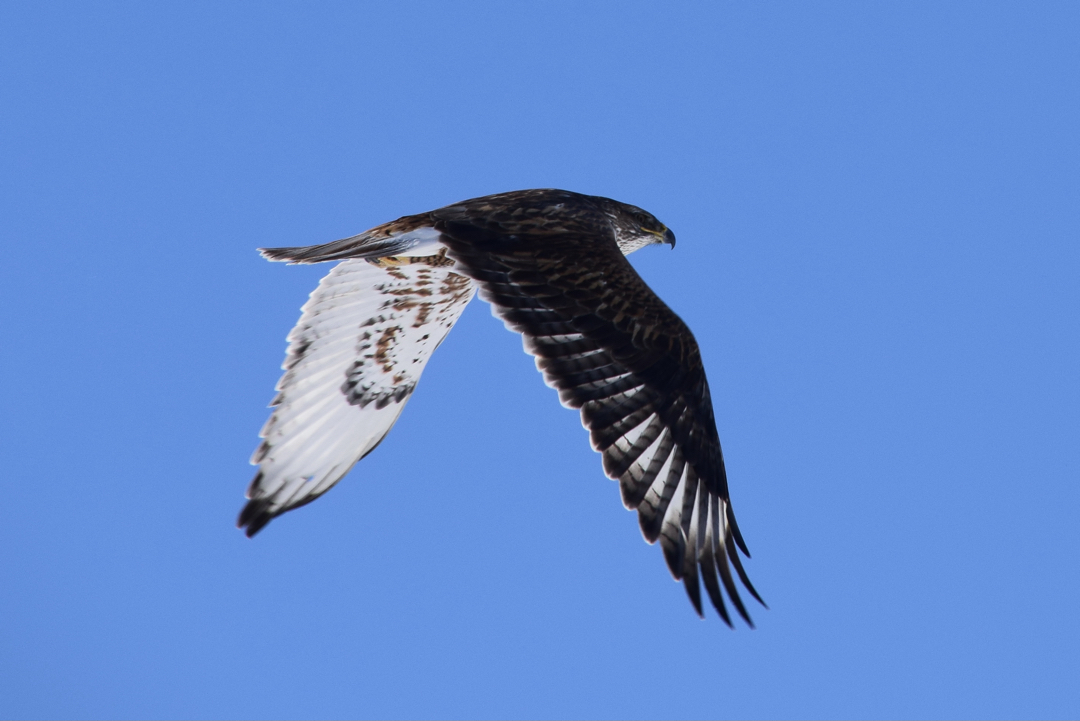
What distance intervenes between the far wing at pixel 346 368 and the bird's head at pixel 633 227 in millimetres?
1096

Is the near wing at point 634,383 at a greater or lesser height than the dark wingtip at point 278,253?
lesser

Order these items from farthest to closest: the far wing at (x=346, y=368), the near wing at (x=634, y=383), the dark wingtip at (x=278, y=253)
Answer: the far wing at (x=346, y=368) < the dark wingtip at (x=278, y=253) < the near wing at (x=634, y=383)

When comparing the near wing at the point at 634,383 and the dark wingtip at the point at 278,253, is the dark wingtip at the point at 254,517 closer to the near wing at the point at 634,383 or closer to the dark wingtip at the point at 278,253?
the dark wingtip at the point at 278,253

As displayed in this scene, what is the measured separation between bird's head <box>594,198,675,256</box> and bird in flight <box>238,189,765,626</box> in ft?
0.28

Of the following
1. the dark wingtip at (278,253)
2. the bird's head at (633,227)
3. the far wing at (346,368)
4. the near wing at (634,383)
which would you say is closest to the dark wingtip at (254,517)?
the far wing at (346,368)

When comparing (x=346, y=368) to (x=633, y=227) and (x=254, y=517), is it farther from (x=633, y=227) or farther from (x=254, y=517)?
(x=633, y=227)

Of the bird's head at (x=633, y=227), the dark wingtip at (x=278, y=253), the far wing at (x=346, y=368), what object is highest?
the bird's head at (x=633, y=227)

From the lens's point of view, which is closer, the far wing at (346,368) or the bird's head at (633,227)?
the far wing at (346,368)

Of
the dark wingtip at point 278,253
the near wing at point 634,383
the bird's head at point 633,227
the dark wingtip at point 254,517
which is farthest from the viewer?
the bird's head at point 633,227

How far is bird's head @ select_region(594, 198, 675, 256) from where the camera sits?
8.03 metres

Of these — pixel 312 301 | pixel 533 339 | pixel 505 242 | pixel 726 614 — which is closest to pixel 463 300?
pixel 312 301

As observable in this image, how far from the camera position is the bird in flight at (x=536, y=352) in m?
6.00

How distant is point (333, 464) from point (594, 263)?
2410 millimetres

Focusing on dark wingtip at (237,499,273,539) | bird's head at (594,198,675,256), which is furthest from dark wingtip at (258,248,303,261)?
bird's head at (594,198,675,256)
